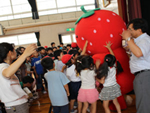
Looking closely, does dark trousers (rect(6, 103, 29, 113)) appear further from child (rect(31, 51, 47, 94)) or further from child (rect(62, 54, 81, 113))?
child (rect(31, 51, 47, 94))

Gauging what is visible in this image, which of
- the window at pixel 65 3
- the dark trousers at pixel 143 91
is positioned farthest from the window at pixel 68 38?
the dark trousers at pixel 143 91

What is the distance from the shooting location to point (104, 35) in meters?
2.27

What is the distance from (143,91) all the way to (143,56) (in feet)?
1.41

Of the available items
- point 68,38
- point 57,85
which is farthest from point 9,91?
point 68,38

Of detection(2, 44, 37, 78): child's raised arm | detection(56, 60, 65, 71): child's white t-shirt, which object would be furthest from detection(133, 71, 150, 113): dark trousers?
detection(56, 60, 65, 71): child's white t-shirt

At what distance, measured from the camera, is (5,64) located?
56.0 inches

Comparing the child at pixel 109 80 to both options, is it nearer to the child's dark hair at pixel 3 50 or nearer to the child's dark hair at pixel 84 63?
the child's dark hair at pixel 84 63

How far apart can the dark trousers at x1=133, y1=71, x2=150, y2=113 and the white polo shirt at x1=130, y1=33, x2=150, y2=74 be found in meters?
0.08

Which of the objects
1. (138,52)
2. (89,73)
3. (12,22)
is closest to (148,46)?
(138,52)

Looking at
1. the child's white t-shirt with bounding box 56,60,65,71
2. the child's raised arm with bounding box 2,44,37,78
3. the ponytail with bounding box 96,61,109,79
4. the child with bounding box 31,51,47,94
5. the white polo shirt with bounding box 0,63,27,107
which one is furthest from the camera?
the child with bounding box 31,51,47,94

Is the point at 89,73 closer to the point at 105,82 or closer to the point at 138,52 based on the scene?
the point at 105,82

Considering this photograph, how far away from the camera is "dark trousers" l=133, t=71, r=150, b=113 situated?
5.62 ft

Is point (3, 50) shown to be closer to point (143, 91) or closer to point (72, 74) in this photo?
point (72, 74)

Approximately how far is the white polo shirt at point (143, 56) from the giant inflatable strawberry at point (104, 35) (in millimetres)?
561
